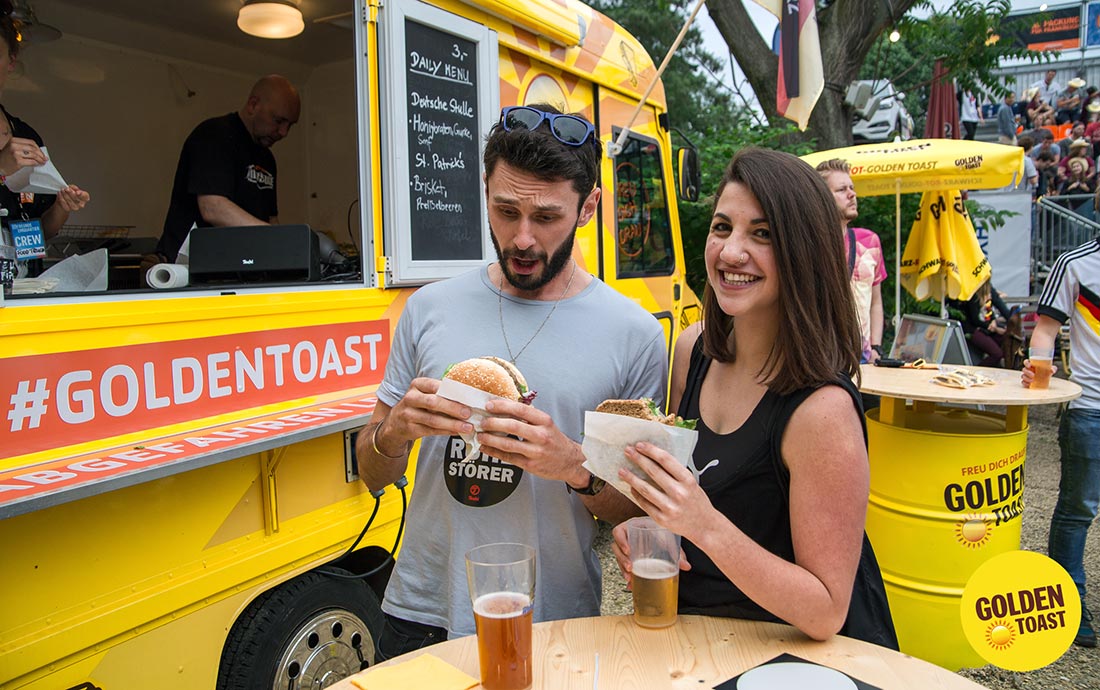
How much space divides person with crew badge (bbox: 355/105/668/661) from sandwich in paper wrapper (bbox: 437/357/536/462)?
132mm

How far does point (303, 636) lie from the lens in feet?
8.52

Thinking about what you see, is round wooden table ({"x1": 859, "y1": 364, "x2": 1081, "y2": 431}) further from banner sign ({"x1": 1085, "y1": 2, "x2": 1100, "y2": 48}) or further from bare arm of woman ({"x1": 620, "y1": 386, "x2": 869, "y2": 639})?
banner sign ({"x1": 1085, "y1": 2, "x2": 1100, "y2": 48})

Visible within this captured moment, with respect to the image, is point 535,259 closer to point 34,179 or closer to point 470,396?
point 470,396

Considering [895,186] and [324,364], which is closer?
[324,364]

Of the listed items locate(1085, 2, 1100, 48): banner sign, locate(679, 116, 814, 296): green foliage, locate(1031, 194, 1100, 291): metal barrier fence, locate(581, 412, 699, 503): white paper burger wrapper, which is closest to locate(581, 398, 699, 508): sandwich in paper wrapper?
locate(581, 412, 699, 503): white paper burger wrapper

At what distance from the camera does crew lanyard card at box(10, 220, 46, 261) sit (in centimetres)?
238

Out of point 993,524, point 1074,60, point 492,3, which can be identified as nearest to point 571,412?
point 492,3

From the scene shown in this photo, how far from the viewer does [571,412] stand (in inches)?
72.4

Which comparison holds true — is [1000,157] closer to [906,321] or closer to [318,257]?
[906,321]

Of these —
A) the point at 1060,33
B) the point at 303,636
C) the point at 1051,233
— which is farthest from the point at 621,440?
the point at 1060,33

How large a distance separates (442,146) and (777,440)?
2.09 metres

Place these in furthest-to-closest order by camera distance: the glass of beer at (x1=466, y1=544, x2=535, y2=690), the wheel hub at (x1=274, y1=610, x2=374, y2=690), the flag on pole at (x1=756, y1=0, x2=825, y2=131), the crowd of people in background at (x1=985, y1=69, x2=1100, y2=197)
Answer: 1. the crowd of people in background at (x1=985, y1=69, x2=1100, y2=197)
2. the flag on pole at (x1=756, y1=0, x2=825, y2=131)
3. the wheel hub at (x1=274, y1=610, x2=374, y2=690)
4. the glass of beer at (x1=466, y1=544, x2=535, y2=690)

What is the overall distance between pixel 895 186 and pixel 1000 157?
36.8 inches

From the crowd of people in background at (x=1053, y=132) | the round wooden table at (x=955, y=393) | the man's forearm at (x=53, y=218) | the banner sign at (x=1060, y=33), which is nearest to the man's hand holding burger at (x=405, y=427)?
the man's forearm at (x=53, y=218)
